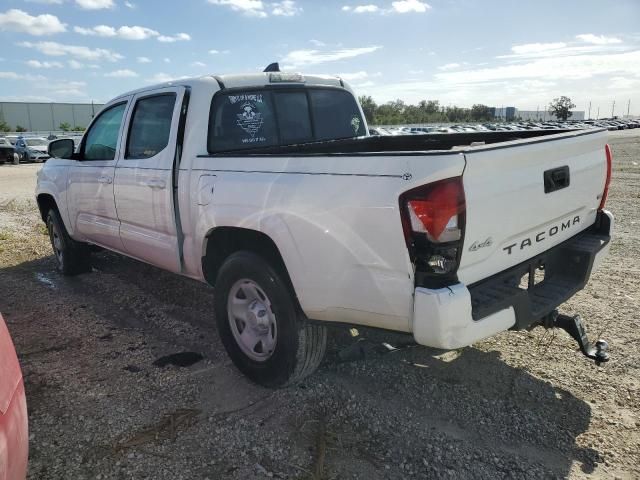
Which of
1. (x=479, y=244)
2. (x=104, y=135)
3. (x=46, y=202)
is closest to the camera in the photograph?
(x=479, y=244)

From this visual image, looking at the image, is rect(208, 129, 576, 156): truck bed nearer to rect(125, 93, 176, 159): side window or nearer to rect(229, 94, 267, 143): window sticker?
rect(229, 94, 267, 143): window sticker

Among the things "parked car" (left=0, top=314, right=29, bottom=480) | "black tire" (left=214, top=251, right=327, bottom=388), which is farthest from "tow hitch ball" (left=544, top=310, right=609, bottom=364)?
"parked car" (left=0, top=314, right=29, bottom=480)

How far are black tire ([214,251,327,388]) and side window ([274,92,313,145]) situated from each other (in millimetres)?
1373

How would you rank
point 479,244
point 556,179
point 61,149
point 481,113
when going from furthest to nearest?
1. point 481,113
2. point 61,149
3. point 556,179
4. point 479,244

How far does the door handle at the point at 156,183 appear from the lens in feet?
13.0

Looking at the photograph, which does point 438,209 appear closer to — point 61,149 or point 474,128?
point 61,149

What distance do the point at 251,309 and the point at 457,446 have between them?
1.46 meters

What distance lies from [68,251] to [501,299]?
16.6 feet

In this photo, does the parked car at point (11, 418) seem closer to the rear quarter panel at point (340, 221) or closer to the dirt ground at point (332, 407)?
the dirt ground at point (332, 407)

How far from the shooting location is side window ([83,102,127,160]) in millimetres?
4875

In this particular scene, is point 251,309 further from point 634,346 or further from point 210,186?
point 634,346

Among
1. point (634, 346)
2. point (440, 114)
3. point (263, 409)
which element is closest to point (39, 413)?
point (263, 409)

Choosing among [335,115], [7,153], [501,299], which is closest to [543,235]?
[501,299]

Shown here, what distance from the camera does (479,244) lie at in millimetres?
2537
